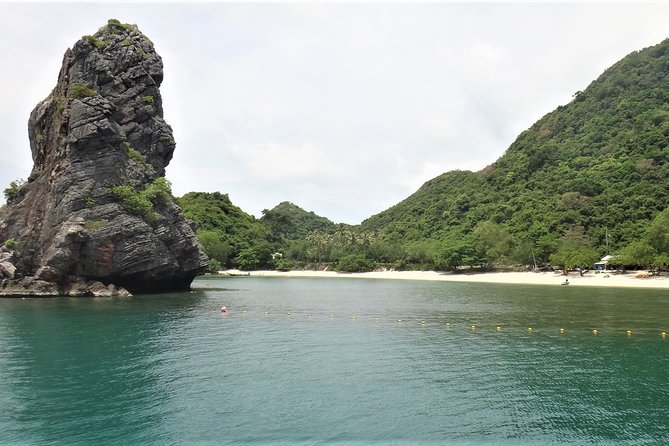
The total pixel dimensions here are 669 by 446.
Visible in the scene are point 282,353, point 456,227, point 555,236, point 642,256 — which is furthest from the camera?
point 456,227

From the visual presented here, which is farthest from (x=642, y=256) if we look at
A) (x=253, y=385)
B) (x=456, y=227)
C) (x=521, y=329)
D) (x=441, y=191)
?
(x=441, y=191)

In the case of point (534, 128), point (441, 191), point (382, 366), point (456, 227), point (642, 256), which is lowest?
point (382, 366)

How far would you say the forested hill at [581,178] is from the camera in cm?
10675

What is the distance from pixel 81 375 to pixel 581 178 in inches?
5316

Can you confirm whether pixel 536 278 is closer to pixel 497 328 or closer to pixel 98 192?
pixel 497 328

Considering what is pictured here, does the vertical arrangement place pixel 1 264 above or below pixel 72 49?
below

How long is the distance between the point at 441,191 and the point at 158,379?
607ft

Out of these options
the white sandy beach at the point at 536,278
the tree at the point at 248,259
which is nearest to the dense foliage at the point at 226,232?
the tree at the point at 248,259

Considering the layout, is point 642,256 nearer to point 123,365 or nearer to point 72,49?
point 123,365

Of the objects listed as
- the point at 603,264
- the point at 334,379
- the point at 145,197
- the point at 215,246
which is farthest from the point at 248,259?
the point at 334,379

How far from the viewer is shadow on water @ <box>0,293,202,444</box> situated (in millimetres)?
16641

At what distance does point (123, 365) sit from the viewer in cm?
2562

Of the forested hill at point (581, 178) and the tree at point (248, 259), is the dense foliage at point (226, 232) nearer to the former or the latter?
the tree at point (248, 259)

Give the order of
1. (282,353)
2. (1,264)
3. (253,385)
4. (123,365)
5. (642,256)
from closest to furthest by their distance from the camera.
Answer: (253,385), (123,365), (282,353), (1,264), (642,256)
